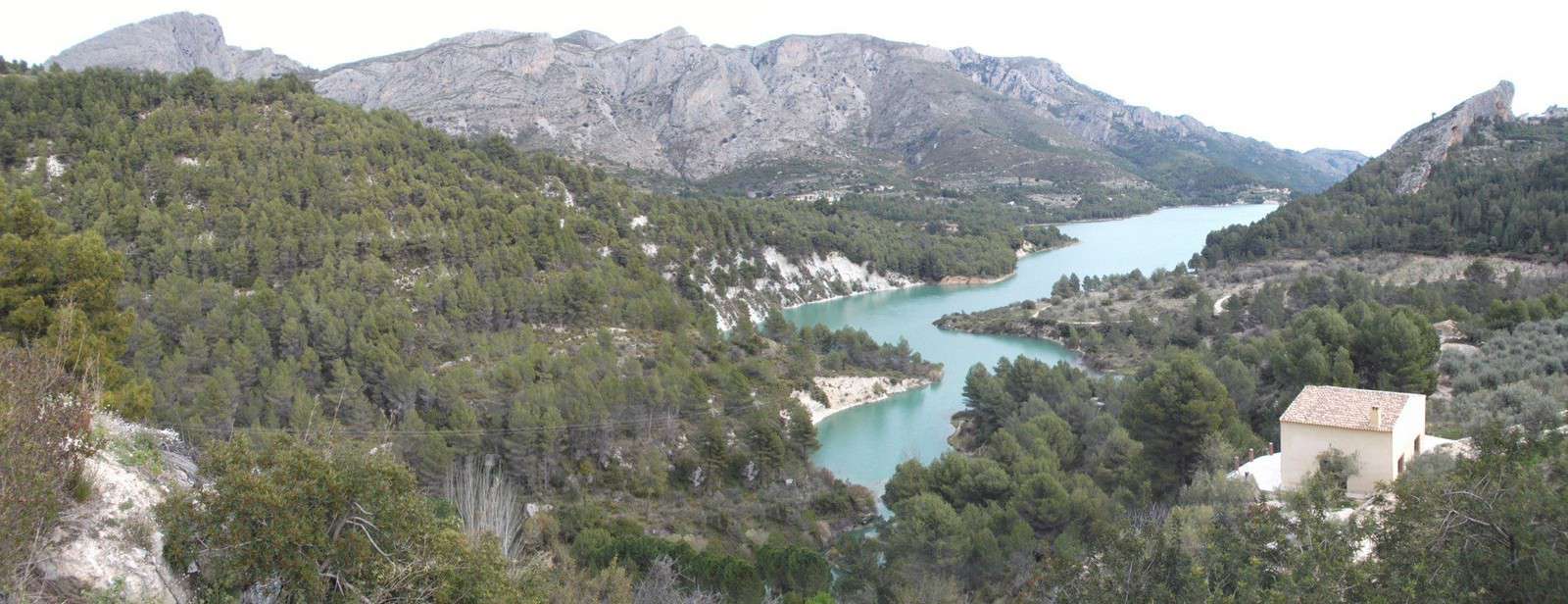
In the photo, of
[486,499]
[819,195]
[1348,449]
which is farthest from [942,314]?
[1348,449]

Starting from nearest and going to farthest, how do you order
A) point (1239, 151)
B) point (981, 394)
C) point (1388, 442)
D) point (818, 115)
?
point (1388, 442)
point (981, 394)
point (818, 115)
point (1239, 151)

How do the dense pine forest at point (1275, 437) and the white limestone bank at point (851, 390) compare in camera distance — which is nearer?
the dense pine forest at point (1275, 437)

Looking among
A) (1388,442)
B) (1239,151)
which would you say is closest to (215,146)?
(1388,442)

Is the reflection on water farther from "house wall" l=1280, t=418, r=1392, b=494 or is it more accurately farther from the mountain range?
the mountain range

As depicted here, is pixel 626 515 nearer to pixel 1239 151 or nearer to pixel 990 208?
pixel 990 208

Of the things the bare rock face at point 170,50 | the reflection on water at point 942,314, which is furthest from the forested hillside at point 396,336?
the bare rock face at point 170,50

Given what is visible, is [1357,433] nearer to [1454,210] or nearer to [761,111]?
[1454,210]

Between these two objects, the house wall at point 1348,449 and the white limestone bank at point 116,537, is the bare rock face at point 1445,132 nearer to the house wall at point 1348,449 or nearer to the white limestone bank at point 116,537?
the house wall at point 1348,449

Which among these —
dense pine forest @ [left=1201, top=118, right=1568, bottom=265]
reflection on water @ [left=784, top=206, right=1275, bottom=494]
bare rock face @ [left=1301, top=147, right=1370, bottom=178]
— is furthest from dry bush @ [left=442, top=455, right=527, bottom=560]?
bare rock face @ [left=1301, top=147, right=1370, bottom=178]
